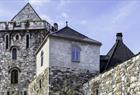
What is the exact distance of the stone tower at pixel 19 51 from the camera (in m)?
41.7

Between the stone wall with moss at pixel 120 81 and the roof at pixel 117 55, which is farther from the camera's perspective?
the roof at pixel 117 55

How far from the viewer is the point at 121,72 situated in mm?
25406

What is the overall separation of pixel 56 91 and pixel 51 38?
355 centimetres

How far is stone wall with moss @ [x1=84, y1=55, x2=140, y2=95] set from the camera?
23.8 meters

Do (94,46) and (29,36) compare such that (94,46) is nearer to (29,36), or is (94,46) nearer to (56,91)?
(56,91)

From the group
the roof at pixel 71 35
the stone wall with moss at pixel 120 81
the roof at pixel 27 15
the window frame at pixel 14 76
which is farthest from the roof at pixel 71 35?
the roof at pixel 27 15

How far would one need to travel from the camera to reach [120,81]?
25.5 m

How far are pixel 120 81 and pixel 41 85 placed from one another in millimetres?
9266

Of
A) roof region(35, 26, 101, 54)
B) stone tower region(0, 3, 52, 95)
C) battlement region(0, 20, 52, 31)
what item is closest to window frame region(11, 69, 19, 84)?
stone tower region(0, 3, 52, 95)

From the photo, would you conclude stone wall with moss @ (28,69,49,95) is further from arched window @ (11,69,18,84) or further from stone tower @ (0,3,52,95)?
arched window @ (11,69,18,84)

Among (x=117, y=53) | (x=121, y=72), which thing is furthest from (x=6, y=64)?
(x=121, y=72)

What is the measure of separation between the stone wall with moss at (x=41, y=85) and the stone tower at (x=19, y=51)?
4.96 metres

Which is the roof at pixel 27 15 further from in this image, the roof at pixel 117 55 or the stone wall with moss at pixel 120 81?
the stone wall with moss at pixel 120 81

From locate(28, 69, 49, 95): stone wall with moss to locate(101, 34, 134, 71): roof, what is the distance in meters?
4.51
